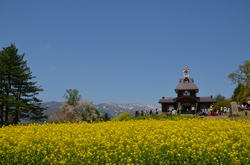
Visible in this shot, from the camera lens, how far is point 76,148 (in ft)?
41.1

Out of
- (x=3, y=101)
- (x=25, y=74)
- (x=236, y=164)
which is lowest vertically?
(x=236, y=164)

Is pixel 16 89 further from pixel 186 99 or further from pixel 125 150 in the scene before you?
pixel 125 150

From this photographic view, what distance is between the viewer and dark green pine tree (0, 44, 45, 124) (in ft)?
156

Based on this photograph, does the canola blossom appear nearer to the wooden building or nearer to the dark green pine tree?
the dark green pine tree

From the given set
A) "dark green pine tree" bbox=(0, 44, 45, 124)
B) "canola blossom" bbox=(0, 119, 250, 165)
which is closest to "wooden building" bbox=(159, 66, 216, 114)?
"dark green pine tree" bbox=(0, 44, 45, 124)

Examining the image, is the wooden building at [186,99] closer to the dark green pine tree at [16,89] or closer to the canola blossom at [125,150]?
the dark green pine tree at [16,89]

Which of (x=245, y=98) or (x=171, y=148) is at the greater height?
(x=245, y=98)

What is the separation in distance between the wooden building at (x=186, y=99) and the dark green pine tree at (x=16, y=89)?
2703 centimetres

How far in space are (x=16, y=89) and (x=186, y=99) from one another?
105 feet

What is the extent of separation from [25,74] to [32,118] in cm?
675

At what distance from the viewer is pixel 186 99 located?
64188 mm

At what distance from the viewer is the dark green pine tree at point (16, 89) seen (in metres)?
47.4

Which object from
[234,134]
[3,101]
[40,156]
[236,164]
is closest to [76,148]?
[40,156]

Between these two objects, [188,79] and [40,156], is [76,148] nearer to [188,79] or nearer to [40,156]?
[40,156]
